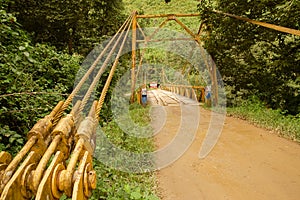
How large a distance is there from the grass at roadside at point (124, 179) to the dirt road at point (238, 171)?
0.20 metres

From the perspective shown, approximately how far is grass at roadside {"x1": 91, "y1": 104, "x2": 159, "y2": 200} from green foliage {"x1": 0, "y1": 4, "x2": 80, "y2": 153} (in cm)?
100

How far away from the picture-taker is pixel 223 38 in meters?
7.33

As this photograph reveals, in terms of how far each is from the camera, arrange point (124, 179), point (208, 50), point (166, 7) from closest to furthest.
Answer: point (124, 179), point (208, 50), point (166, 7)

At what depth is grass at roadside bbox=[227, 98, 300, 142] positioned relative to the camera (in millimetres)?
4877

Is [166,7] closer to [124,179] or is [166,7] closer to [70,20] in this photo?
[70,20]

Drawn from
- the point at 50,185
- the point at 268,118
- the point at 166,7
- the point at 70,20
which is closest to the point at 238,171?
the point at 268,118

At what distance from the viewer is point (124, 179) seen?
318cm

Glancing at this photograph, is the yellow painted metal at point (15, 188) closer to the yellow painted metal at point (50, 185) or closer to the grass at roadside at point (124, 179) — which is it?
the yellow painted metal at point (50, 185)

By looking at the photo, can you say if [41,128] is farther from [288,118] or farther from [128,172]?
[288,118]

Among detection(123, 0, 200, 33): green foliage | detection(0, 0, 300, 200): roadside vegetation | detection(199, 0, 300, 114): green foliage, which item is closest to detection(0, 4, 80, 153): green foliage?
detection(0, 0, 300, 200): roadside vegetation

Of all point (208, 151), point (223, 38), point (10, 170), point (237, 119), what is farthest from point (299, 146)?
point (10, 170)

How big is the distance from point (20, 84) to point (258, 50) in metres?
6.87

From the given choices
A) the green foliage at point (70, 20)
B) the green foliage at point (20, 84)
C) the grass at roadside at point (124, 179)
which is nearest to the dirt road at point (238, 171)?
the grass at roadside at point (124, 179)

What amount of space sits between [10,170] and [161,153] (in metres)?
3.62
